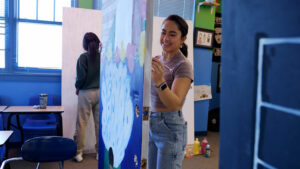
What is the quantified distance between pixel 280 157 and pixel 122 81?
108 centimetres

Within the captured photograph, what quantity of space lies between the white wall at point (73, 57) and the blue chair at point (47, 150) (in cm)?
141

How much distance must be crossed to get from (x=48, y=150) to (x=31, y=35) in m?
2.45

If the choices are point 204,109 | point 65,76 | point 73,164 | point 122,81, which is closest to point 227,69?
point 122,81

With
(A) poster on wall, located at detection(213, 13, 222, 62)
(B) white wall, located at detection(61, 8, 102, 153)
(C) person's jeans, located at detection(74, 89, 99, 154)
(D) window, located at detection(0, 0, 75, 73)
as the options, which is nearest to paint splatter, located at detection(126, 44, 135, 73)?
(C) person's jeans, located at detection(74, 89, 99, 154)

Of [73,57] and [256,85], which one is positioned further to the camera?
[73,57]

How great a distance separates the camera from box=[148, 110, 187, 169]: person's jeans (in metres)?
1.44

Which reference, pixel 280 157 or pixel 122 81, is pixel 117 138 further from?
pixel 280 157

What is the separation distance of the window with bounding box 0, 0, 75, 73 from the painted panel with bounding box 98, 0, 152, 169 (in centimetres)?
227

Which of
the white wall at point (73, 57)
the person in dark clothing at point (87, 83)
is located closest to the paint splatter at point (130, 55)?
the person in dark clothing at point (87, 83)

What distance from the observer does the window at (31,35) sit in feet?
12.5

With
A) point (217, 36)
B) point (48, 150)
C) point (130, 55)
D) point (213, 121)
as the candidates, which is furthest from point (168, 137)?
point (217, 36)

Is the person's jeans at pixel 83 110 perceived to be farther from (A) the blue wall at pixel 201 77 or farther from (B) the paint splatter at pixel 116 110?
(A) the blue wall at pixel 201 77

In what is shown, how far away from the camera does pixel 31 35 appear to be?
3.93 metres

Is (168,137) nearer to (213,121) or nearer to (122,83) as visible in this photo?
(122,83)
